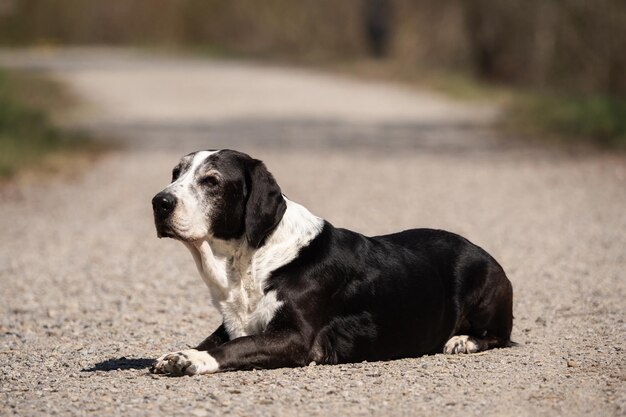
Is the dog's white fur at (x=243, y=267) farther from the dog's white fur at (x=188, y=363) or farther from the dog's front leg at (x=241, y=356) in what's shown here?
the dog's white fur at (x=188, y=363)

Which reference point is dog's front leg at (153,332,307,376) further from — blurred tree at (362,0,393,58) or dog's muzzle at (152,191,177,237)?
blurred tree at (362,0,393,58)

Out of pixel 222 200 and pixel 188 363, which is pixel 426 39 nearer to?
pixel 222 200

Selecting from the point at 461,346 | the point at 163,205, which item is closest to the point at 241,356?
the point at 163,205

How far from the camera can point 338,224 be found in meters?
11.9

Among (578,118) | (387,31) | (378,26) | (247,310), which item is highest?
(247,310)

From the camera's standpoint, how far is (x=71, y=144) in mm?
19266

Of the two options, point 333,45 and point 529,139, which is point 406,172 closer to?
point 529,139

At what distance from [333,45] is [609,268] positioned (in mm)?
38204

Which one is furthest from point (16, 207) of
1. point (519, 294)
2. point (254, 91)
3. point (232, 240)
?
point (254, 91)

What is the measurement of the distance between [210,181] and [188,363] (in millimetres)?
930

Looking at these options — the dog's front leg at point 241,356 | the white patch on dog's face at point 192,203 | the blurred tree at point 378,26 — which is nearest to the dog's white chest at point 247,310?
the dog's front leg at point 241,356

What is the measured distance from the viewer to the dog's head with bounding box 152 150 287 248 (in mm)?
5953

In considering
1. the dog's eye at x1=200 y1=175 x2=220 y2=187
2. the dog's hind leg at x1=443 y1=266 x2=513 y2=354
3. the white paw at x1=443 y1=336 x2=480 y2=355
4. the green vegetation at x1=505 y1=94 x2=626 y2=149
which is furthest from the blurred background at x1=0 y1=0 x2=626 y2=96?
the dog's eye at x1=200 y1=175 x2=220 y2=187

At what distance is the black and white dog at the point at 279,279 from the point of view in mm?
5926
